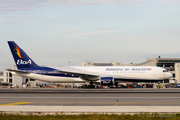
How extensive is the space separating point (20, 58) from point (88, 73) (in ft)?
58.5

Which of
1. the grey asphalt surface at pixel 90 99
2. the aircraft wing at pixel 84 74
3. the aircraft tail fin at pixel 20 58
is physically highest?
the aircraft tail fin at pixel 20 58

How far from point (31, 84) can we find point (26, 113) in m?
85.2

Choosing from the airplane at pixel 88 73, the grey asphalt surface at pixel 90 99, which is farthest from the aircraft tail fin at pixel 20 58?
the grey asphalt surface at pixel 90 99

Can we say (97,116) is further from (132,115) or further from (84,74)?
(84,74)

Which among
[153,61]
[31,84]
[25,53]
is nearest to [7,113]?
[25,53]

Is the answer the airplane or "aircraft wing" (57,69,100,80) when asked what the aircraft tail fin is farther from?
"aircraft wing" (57,69,100,80)

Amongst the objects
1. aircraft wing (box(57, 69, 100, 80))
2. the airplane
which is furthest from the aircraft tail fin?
aircraft wing (box(57, 69, 100, 80))

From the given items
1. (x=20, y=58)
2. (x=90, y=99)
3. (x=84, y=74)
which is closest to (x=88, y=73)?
(x=84, y=74)

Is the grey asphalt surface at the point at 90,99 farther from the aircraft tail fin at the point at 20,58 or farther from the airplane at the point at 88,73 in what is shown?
the aircraft tail fin at the point at 20,58

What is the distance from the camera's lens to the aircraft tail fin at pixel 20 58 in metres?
63.4

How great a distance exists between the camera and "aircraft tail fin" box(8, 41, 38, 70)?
208 ft

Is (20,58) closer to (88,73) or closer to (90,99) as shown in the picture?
(88,73)

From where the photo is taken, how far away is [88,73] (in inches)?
2416

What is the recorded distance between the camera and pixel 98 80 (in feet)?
197
